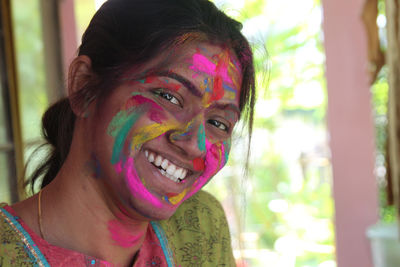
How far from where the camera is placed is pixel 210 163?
0.94 m

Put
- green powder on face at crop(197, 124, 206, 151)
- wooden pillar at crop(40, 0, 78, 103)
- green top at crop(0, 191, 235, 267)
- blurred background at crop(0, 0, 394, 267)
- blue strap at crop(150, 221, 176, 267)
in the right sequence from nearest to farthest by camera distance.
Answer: green top at crop(0, 191, 235, 267), green powder on face at crop(197, 124, 206, 151), blue strap at crop(150, 221, 176, 267), blurred background at crop(0, 0, 394, 267), wooden pillar at crop(40, 0, 78, 103)

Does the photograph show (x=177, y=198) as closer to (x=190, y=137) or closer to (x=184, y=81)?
(x=190, y=137)

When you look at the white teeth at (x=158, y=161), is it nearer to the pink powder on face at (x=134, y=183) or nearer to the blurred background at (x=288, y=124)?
the pink powder on face at (x=134, y=183)

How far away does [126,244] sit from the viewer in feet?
3.08

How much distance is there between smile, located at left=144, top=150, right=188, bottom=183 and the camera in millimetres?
863

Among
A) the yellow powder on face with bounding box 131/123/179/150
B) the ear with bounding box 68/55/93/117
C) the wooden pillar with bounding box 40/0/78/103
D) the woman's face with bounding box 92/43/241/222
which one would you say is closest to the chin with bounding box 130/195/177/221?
the woman's face with bounding box 92/43/241/222

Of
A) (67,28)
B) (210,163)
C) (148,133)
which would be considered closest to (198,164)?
(210,163)

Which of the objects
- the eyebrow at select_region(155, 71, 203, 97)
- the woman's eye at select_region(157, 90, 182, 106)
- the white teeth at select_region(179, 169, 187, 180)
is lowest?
the white teeth at select_region(179, 169, 187, 180)

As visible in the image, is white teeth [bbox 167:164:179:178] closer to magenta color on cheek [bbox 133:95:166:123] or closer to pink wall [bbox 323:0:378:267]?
magenta color on cheek [bbox 133:95:166:123]

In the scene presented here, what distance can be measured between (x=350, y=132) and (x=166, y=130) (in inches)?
64.3

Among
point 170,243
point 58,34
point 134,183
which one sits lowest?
point 170,243

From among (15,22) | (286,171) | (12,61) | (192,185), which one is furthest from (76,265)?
(286,171)

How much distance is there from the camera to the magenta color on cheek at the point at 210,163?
933 millimetres

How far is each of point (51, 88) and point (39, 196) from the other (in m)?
1.85
